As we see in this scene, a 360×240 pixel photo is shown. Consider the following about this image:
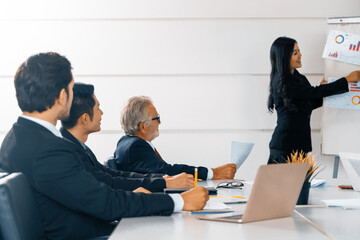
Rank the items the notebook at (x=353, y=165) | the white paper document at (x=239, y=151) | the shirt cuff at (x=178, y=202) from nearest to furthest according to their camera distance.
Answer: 1. the shirt cuff at (x=178, y=202)
2. the notebook at (x=353, y=165)
3. the white paper document at (x=239, y=151)

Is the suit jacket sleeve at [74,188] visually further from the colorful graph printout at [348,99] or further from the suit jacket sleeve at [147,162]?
the colorful graph printout at [348,99]

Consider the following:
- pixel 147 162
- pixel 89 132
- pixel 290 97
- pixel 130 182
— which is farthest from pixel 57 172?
pixel 290 97

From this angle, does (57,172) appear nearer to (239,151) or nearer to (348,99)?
(239,151)

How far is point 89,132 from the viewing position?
253cm

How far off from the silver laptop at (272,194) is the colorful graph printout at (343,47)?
2737 mm

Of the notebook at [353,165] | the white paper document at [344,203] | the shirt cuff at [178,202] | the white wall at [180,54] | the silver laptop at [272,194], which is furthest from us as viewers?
the white wall at [180,54]

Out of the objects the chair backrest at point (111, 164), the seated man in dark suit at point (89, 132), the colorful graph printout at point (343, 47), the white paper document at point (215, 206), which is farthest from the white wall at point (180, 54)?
the white paper document at point (215, 206)

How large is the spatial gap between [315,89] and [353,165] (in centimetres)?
168

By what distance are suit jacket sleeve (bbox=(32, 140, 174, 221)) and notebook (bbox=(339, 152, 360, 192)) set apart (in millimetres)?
1057

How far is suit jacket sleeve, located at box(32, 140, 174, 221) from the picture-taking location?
155cm

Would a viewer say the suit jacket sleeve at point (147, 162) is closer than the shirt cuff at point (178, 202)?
No

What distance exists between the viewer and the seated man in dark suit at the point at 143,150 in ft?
9.32

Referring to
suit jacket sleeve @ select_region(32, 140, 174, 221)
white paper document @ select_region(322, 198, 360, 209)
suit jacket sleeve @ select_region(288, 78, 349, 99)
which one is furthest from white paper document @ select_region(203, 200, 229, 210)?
suit jacket sleeve @ select_region(288, 78, 349, 99)

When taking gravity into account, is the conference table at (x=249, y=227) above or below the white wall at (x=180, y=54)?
below
